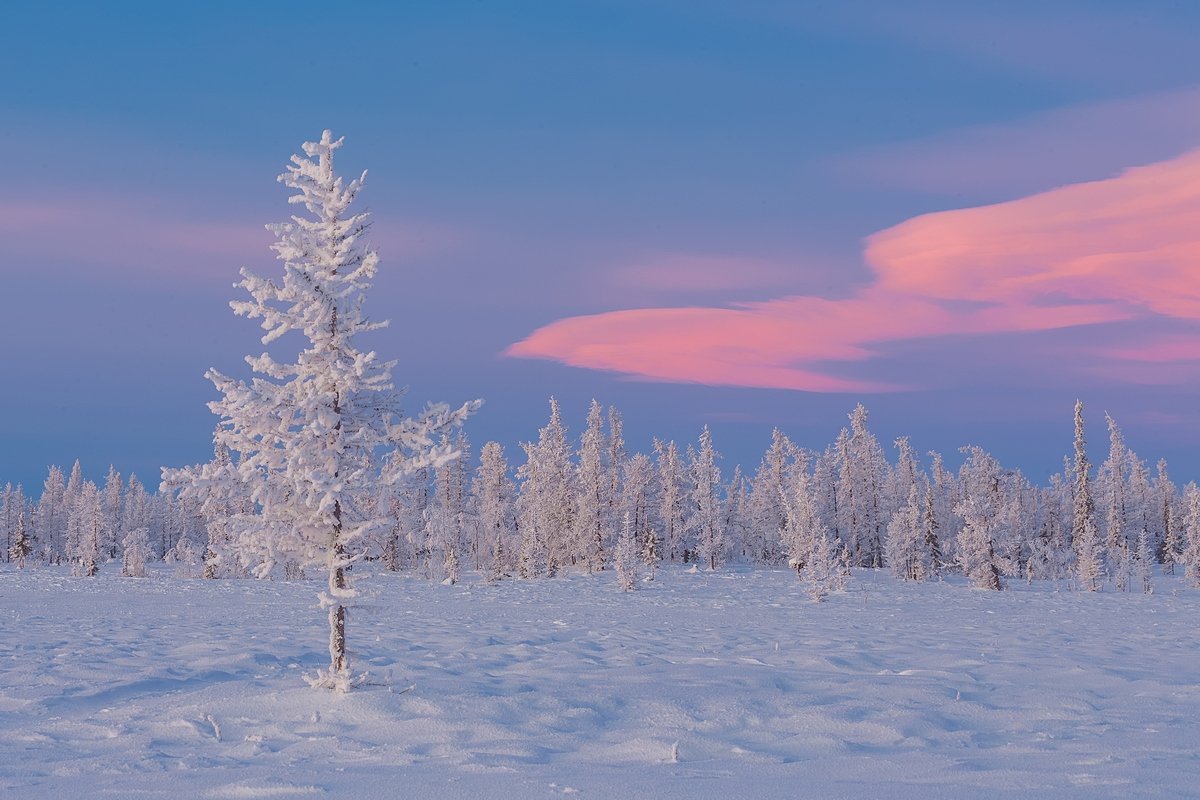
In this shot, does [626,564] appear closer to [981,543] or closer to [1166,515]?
[981,543]

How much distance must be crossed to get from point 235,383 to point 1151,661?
14.9 metres

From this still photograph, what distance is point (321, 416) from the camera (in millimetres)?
10680

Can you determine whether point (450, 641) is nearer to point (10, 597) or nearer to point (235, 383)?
point (235, 383)

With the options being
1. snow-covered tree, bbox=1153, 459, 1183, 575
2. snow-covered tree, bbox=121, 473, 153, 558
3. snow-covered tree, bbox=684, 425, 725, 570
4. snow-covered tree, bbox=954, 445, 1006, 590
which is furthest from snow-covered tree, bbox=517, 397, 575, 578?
snow-covered tree, bbox=121, 473, 153, 558

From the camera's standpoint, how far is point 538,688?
12.2 m

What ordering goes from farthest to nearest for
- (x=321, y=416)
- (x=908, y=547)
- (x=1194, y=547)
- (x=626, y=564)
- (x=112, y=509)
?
Result: (x=112, y=509), (x=908, y=547), (x=1194, y=547), (x=626, y=564), (x=321, y=416)

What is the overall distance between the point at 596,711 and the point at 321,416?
14.5 feet

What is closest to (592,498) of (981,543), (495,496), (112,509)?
(495,496)

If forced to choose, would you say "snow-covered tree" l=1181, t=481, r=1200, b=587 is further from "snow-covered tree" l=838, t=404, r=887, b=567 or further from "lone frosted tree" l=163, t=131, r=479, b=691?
"lone frosted tree" l=163, t=131, r=479, b=691

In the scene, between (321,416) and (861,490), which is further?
(861,490)

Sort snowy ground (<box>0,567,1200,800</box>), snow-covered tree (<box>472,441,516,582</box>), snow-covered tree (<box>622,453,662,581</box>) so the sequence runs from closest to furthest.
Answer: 1. snowy ground (<box>0,567,1200,800</box>)
2. snow-covered tree (<box>472,441,516,582</box>)
3. snow-covered tree (<box>622,453,662,581</box>)

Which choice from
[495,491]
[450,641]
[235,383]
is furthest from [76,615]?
[495,491]

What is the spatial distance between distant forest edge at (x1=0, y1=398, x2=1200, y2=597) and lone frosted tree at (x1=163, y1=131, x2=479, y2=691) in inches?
966

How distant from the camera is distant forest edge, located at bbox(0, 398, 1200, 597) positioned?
4472cm
